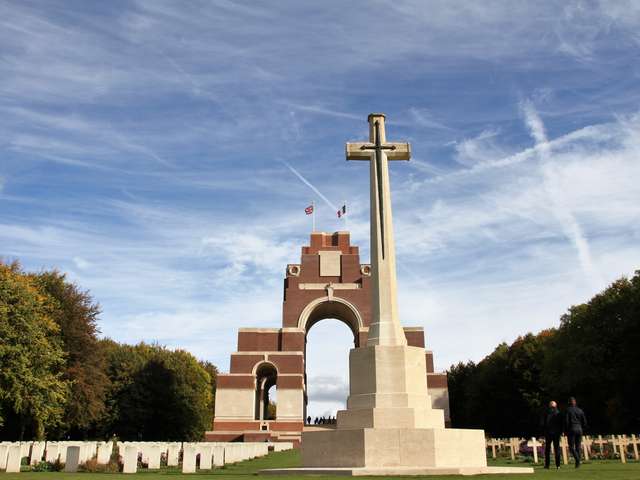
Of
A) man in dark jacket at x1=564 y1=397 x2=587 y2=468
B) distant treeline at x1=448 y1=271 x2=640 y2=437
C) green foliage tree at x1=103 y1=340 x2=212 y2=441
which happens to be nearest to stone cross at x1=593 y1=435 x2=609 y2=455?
man in dark jacket at x1=564 y1=397 x2=587 y2=468

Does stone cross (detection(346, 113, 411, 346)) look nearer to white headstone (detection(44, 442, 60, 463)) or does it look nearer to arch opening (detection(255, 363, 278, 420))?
white headstone (detection(44, 442, 60, 463))

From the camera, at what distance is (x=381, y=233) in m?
13.8

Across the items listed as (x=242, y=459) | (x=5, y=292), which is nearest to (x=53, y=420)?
(x=5, y=292)

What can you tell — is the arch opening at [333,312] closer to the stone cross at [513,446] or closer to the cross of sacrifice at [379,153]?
the stone cross at [513,446]

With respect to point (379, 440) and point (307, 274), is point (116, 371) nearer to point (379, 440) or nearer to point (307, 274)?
point (307, 274)

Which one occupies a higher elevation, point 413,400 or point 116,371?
point 116,371

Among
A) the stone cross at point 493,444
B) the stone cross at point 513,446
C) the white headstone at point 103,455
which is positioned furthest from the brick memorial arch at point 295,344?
the white headstone at point 103,455

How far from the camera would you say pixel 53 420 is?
1202 inches

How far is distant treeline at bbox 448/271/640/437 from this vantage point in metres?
33.5

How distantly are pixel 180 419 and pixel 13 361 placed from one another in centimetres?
2946

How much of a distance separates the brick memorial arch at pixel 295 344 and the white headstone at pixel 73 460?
92.7ft

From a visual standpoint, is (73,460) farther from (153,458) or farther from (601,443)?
(601,443)

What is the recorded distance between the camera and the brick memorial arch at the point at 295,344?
44031 millimetres

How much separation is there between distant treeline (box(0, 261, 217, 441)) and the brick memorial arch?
884cm
